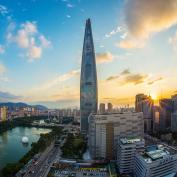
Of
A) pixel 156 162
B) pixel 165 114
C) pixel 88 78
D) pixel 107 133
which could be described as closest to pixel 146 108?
pixel 165 114

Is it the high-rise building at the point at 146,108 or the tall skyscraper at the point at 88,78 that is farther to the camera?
the high-rise building at the point at 146,108

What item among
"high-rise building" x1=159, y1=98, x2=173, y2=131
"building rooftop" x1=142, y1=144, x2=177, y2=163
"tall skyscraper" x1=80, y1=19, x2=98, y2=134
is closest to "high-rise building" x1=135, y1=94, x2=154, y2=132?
"high-rise building" x1=159, y1=98, x2=173, y2=131

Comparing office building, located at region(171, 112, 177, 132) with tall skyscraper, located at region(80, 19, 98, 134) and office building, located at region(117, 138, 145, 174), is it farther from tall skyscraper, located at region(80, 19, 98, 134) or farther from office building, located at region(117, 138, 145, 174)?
office building, located at region(117, 138, 145, 174)

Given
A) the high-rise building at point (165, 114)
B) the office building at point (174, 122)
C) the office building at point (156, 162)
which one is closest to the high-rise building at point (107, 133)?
the office building at point (156, 162)

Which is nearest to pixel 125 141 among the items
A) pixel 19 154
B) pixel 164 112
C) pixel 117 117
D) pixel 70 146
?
pixel 117 117

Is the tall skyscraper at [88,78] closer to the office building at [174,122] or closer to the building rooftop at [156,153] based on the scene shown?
the office building at [174,122]
